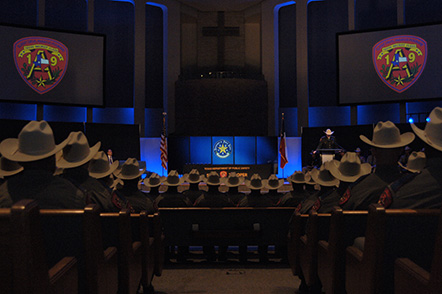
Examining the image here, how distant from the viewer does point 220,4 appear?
18.3 meters

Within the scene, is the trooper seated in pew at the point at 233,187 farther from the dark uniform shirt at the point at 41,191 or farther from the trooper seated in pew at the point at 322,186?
the dark uniform shirt at the point at 41,191

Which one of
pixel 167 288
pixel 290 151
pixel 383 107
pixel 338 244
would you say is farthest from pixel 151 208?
pixel 383 107

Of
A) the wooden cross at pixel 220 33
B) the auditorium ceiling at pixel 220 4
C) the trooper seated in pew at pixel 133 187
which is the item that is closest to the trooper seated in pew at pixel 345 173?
the trooper seated in pew at pixel 133 187

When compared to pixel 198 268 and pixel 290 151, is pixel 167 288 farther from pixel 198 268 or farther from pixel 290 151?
pixel 290 151

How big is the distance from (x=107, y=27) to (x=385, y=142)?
1562cm

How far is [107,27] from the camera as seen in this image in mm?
16812

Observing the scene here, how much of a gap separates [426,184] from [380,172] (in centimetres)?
90

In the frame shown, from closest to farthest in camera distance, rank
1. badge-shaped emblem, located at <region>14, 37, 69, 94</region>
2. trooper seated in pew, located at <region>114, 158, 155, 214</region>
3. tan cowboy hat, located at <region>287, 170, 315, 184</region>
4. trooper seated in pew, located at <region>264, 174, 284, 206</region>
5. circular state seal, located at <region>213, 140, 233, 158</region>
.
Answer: trooper seated in pew, located at <region>114, 158, 155, 214</region>, tan cowboy hat, located at <region>287, 170, 315, 184</region>, trooper seated in pew, located at <region>264, 174, 284, 206</region>, badge-shaped emblem, located at <region>14, 37, 69, 94</region>, circular state seal, located at <region>213, 140, 233, 158</region>

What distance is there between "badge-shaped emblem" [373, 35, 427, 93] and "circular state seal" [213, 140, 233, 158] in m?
5.94

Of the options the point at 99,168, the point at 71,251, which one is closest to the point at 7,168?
the point at 99,168

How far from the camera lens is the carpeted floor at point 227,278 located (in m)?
3.92

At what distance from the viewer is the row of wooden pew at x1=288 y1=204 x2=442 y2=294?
1706mm

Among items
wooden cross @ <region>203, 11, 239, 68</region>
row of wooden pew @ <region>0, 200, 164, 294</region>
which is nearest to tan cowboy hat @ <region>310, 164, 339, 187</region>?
row of wooden pew @ <region>0, 200, 164, 294</region>

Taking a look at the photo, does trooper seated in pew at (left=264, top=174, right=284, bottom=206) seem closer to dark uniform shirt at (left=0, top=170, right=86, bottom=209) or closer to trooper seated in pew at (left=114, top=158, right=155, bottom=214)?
trooper seated in pew at (left=114, top=158, right=155, bottom=214)
